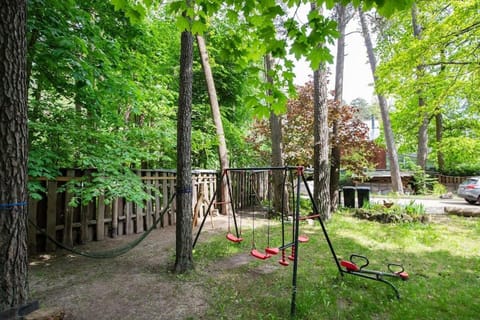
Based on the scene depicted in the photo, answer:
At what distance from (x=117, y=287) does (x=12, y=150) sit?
2.08m

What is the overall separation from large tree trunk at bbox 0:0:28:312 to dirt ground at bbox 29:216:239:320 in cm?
90

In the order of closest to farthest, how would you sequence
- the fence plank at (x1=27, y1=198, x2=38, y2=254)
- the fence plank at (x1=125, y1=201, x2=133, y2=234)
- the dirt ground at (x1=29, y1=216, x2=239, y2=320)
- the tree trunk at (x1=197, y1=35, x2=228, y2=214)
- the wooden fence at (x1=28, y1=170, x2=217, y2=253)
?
the dirt ground at (x1=29, y1=216, x2=239, y2=320) < the fence plank at (x1=27, y1=198, x2=38, y2=254) < the wooden fence at (x1=28, y1=170, x2=217, y2=253) < the fence plank at (x1=125, y1=201, x2=133, y2=234) < the tree trunk at (x1=197, y1=35, x2=228, y2=214)

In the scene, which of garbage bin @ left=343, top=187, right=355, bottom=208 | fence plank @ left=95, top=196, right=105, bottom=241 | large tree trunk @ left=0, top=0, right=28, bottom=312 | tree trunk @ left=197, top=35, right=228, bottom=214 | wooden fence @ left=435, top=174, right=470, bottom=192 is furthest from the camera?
wooden fence @ left=435, top=174, right=470, bottom=192

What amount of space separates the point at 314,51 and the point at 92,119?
11.3ft

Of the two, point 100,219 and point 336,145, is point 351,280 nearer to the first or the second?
point 100,219

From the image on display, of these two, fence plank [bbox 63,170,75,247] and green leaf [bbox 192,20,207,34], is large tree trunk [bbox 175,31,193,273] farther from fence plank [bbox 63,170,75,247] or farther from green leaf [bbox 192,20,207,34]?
fence plank [bbox 63,170,75,247]

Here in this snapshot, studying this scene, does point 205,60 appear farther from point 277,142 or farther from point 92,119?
point 92,119

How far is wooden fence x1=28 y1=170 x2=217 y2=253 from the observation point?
14.2 ft

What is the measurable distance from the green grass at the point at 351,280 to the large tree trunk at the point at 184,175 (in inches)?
13.8

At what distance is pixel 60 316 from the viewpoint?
2.09m

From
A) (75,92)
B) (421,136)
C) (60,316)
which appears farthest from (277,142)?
(421,136)

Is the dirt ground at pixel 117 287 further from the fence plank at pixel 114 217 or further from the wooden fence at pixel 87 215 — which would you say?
the fence plank at pixel 114 217

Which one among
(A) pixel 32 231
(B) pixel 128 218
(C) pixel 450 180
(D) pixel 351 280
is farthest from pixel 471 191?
(A) pixel 32 231

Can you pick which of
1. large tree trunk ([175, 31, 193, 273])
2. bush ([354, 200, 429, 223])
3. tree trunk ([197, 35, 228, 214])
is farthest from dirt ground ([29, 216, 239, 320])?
bush ([354, 200, 429, 223])
